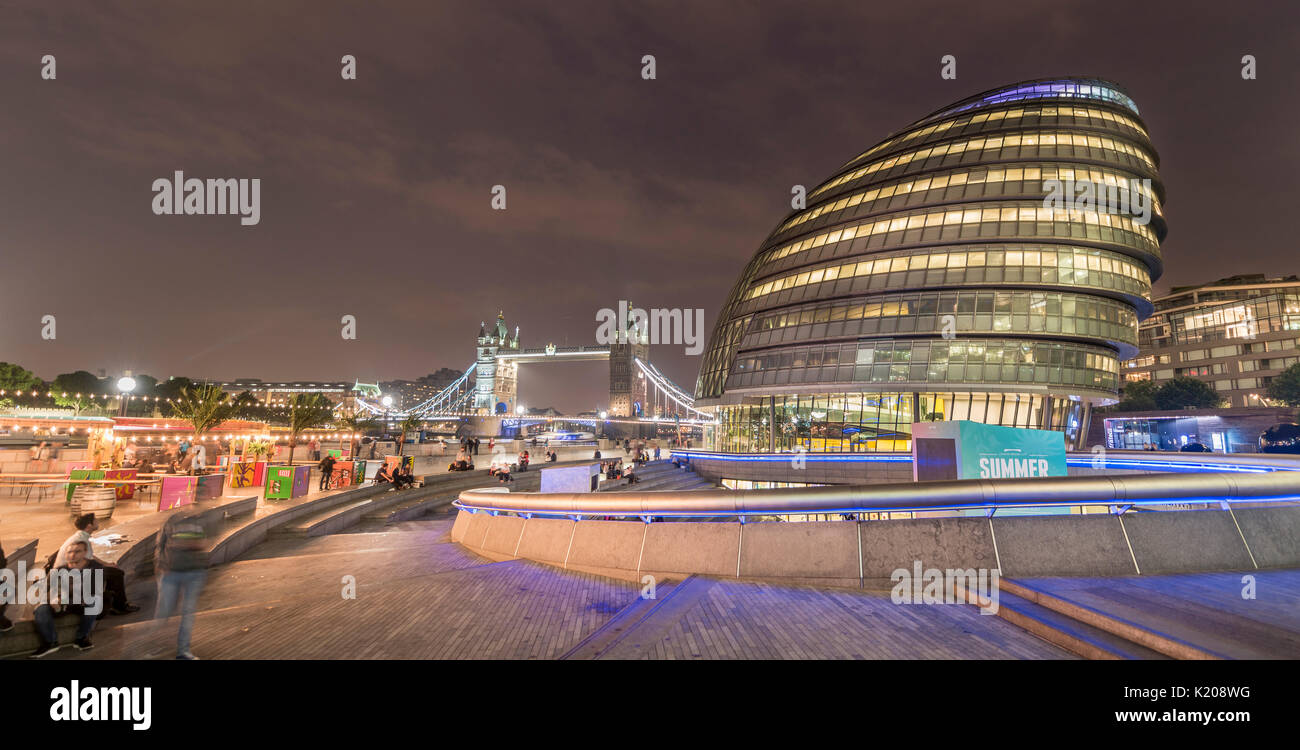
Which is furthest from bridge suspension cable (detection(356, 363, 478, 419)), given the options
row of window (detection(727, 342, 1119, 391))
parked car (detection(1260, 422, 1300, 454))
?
parked car (detection(1260, 422, 1300, 454))

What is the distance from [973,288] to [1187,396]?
60.2 m

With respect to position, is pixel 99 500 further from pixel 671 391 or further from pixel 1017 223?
pixel 671 391

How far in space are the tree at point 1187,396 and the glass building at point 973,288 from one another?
137 ft

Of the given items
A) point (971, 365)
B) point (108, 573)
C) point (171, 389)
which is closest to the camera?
point (108, 573)

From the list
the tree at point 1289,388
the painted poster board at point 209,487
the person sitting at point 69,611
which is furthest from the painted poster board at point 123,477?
the tree at point 1289,388

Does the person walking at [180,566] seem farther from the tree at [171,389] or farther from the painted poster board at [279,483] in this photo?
the tree at [171,389]

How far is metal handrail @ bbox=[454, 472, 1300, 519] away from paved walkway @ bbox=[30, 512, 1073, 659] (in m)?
1.13

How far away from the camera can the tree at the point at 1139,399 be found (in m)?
80.8

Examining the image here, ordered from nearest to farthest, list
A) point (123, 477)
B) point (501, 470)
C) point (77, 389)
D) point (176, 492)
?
point (176, 492) → point (123, 477) → point (501, 470) → point (77, 389)

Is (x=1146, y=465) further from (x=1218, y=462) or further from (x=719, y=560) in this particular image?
(x=719, y=560)

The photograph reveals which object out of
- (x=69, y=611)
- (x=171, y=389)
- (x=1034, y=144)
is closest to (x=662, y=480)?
(x=69, y=611)

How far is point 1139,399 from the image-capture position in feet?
273
